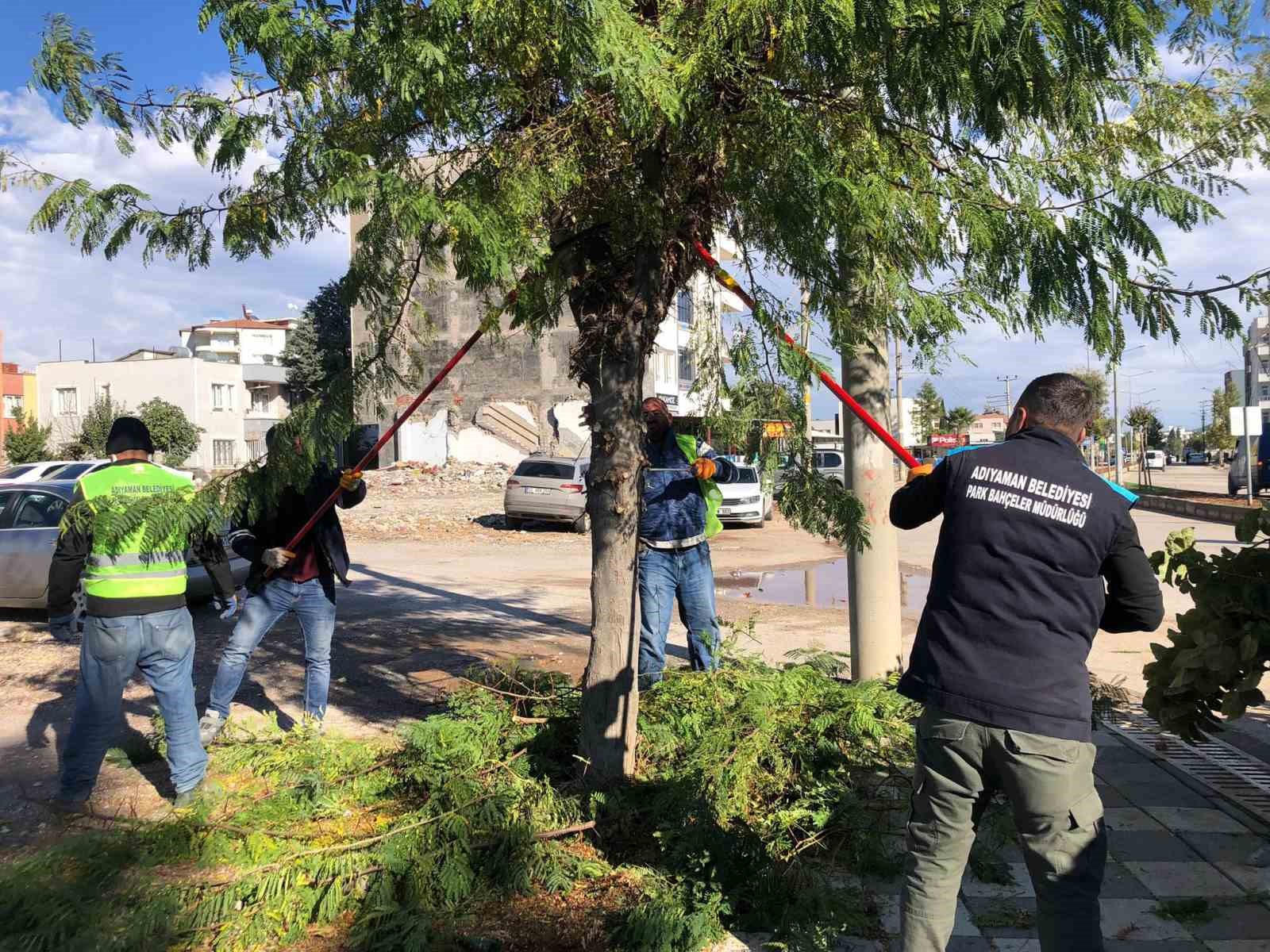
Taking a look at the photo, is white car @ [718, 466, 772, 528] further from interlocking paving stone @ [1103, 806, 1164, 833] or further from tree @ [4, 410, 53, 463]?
tree @ [4, 410, 53, 463]

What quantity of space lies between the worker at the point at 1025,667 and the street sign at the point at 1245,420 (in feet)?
81.6

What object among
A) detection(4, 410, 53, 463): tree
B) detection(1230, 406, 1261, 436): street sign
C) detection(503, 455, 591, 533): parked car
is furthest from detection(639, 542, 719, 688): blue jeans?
detection(4, 410, 53, 463): tree

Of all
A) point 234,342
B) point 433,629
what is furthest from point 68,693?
point 234,342

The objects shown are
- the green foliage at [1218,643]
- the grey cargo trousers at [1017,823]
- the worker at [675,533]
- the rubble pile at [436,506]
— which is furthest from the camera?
the rubble pile at [436,506]

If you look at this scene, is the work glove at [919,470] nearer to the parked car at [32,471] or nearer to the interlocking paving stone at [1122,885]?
the interlocking paving stone at [1122,885]

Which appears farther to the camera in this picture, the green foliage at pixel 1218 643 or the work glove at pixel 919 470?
the work glove at pixel 919 470

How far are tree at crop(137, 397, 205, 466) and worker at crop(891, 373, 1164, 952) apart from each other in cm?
4630

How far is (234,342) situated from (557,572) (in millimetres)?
79429

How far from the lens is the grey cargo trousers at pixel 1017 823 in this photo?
8.51 feet

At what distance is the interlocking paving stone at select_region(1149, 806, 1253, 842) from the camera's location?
13.5 ft

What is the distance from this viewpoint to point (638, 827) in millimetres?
3816

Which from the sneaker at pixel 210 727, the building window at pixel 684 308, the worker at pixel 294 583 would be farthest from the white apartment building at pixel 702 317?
the sneaker at pixel 210 727

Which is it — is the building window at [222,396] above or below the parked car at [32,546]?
above

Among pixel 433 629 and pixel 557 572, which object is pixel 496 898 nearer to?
pixel 433 629
